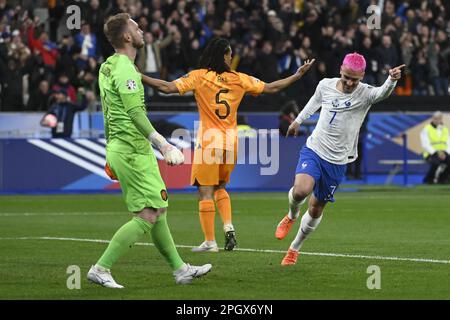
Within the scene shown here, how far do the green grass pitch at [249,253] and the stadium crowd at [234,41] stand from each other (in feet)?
21.6

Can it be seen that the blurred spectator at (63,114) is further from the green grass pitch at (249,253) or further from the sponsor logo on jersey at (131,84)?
the sponsor logo on jersey at (131,84)

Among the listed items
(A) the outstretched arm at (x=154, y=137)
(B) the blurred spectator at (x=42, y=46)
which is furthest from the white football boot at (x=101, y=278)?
(B) the blurred spectator at (x=42, y=46)

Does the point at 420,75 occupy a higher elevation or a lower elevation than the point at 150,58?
lower

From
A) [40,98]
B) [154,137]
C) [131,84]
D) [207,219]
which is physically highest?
[131,84]

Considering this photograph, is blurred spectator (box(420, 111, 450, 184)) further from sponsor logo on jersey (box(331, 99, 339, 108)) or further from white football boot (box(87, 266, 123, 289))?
white football boot (box(87, 266, 123, 289))

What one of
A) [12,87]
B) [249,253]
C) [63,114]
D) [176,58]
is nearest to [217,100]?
[249,253]

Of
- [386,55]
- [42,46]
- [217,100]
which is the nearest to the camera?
[217,100]

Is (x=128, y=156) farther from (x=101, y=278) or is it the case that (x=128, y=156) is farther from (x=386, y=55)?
(x=386, y=55)

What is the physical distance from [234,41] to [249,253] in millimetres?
19782

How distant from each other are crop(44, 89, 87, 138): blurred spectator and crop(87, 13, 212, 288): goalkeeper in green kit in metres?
17.5

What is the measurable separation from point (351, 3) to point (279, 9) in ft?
7.34

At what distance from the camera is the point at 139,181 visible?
10.7 metres

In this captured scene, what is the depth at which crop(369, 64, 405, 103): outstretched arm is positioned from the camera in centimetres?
1268
